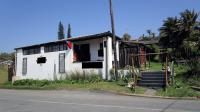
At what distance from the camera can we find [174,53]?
87.2 ft

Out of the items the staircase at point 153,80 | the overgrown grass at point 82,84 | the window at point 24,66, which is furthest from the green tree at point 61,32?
the staircase at point 153,80

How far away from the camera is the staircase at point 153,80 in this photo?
19.3 metres

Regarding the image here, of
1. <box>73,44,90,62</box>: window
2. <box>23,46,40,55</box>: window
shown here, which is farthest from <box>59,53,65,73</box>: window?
<box>23,46,40,55</box>: window

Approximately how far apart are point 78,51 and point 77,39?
1304mm

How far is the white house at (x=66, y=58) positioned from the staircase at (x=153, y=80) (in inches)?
152

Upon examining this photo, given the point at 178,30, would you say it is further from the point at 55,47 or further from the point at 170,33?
the point at 55,47

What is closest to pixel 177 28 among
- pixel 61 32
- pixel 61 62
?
pixel 61 62

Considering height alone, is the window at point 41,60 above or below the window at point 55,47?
below

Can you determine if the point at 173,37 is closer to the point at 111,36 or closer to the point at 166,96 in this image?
the point at 111,36

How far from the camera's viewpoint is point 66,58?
88.0 ft

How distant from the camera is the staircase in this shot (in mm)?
19344

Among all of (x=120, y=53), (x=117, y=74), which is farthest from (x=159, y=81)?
(x=120, y=53)

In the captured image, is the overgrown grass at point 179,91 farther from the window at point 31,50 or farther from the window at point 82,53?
the window at point 31,50

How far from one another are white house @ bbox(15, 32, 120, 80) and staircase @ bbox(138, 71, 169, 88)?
3.87 metres
